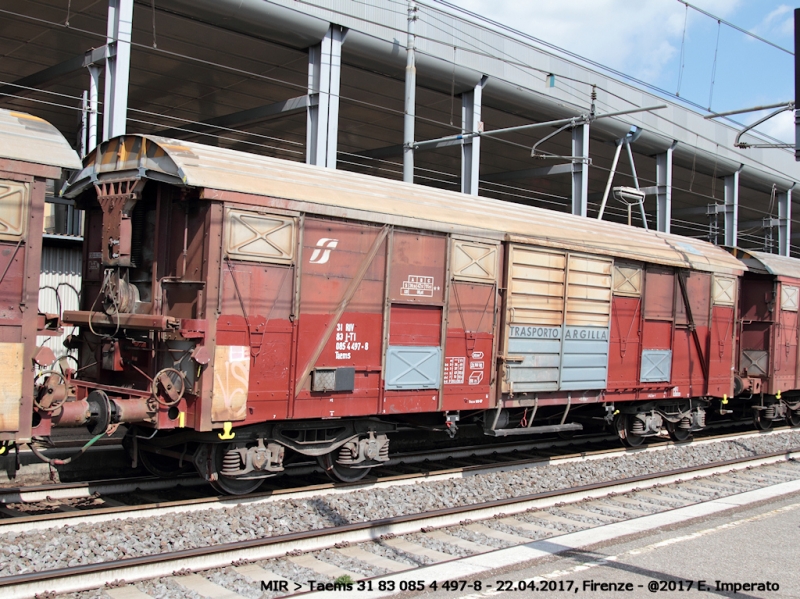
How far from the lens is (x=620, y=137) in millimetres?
28656

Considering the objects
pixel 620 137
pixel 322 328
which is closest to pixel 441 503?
pixel 322 328

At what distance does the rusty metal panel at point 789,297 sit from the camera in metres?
17.2

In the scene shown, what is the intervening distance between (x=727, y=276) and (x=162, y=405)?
12323 millimetres

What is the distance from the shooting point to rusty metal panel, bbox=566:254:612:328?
11820 mm

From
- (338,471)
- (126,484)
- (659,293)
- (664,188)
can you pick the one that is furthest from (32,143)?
(664,188)

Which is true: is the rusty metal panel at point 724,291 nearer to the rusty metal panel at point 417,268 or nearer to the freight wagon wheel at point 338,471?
the rusty metal panel at point 417,268

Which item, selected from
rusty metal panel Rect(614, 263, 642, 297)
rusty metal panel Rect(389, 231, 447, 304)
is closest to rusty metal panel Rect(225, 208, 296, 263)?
rusty metal panel Rect(389, 231, 447, 304)

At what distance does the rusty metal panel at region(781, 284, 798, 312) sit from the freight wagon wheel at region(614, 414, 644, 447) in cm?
608

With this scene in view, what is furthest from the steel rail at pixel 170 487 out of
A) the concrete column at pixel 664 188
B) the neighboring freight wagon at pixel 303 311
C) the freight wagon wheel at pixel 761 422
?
the concrete column at pixel 664 188

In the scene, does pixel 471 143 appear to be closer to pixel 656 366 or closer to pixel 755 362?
pixel 755 362

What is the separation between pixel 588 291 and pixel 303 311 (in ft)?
18.0

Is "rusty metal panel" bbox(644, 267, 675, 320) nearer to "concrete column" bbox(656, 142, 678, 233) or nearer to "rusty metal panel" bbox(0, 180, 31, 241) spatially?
"rusty metal panel" bbox(0, 180, 31, 241)

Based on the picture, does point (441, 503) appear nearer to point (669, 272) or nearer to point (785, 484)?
point (785, 484)

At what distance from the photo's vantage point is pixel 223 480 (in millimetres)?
8625
